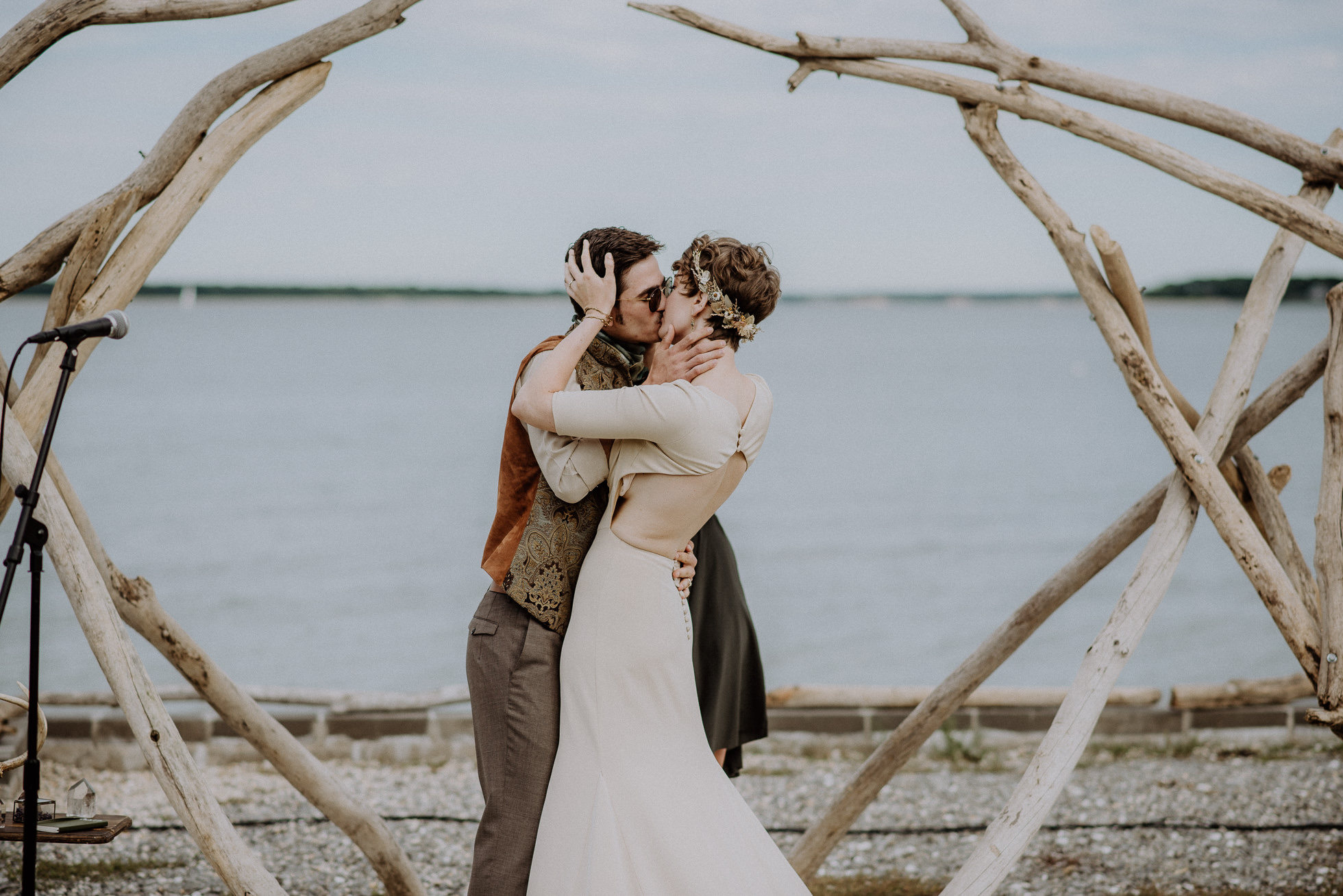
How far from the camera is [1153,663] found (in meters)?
10.6

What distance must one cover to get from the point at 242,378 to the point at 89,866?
131 feet

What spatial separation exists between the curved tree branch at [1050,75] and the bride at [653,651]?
1158 mm

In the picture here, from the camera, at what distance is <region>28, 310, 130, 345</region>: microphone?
2.52 meters

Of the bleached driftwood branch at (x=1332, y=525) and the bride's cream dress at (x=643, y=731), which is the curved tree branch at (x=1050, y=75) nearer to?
the bleached driftwood branch at (x=1332, y=525)

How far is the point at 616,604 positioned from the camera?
2678mm

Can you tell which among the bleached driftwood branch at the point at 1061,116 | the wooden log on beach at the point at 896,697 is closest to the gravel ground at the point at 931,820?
the wooden log on beach at the point at 896,697

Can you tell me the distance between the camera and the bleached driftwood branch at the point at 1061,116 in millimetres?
3461

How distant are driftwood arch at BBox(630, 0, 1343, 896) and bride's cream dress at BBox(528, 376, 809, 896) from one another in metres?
1.17

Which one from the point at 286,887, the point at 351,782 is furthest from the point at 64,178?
the point at 286,887

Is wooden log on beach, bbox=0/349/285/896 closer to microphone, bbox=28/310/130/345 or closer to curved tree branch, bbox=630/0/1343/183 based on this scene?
microphone, bbox=28/310/130/345

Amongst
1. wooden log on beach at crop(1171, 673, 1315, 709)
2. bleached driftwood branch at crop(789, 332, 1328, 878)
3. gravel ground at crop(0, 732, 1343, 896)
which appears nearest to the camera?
bleached driftwood branch at crop(789, 332, 1328, 878)

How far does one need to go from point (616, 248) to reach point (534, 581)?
0.78 metres

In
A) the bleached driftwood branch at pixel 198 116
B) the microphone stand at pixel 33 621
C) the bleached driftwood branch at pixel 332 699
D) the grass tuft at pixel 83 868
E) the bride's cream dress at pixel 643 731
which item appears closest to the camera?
the microphone stand at pixel 33 621

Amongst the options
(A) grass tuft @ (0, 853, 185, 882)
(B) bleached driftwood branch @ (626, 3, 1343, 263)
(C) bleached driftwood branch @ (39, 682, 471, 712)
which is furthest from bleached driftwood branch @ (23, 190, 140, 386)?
(C) bleached driftwood branch @ (39, 682, 471, 712)
